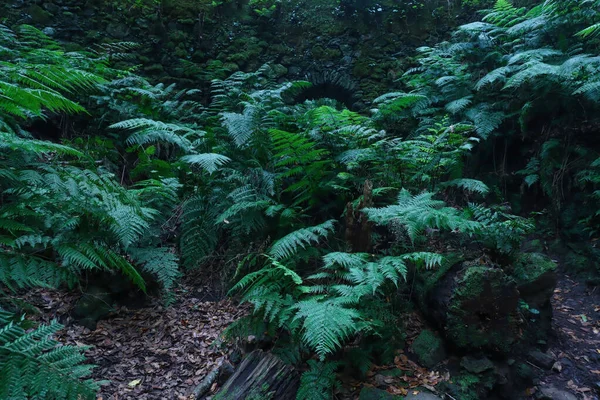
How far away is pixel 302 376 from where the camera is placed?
220 cm

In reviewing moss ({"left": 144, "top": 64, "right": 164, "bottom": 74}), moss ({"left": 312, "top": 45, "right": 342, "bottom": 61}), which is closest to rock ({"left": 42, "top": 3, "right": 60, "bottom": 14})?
moss ({"left": 144, "top": 64, "right": 164, "bottom": 74})

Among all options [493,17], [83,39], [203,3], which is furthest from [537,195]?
[83,39]

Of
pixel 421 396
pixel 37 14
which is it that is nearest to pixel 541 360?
pixel 421 396

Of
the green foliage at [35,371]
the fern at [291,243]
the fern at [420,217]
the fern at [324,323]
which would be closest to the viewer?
the green foliage at [35,371]

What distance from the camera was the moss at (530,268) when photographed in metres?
2.98

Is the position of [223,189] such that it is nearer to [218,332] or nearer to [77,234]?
[218,332]

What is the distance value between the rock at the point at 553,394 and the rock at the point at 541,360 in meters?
0.18

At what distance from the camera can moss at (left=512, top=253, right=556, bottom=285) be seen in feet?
9.78

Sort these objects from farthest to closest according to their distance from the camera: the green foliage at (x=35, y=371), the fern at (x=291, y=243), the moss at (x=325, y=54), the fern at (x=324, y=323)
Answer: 1. the moss at (x=325, y=54)
2. the fern at (x=291, y=243)
3. the fern at (x=324, y=323)
4. the green foliage at (x=35, y=371)

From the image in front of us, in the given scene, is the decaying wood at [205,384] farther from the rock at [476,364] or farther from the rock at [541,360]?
the rock at [541,360]

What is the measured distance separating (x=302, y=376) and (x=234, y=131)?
8.05ft

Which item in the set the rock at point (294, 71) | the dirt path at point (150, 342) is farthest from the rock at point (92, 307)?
the rock at point (294, 71)

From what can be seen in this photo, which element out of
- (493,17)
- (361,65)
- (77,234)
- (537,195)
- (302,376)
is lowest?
(302,376)

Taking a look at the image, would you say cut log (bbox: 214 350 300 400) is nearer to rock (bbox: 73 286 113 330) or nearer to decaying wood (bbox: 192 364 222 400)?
decaying wood (bbox: 192 364 222 400)
